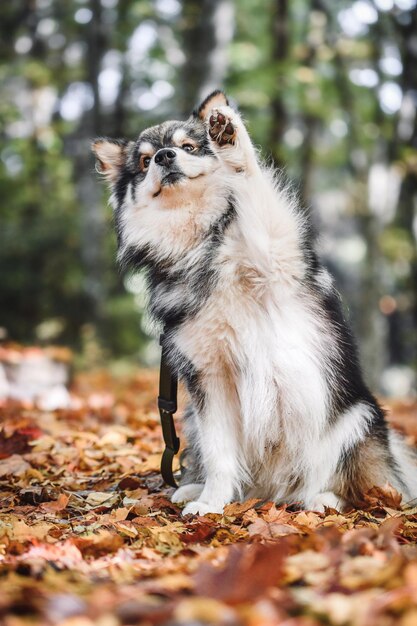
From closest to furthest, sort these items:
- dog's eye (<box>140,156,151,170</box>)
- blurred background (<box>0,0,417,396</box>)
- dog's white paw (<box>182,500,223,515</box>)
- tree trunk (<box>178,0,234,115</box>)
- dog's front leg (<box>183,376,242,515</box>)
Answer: dog's white paw (<box>182,500,223,515</box>), dog's front leg (<box>183,376,242,515</box>), dog's eye (<box>140,156,151,170</box>), tree trunk (<box>178,0,234,115</box>), blurred background (<box>0,0,417,396</box>)

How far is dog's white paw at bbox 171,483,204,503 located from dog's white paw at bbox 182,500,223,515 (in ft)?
0.93

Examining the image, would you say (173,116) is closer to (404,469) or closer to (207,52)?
(207,52)

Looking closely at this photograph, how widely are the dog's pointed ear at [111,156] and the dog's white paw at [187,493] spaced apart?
1860mm

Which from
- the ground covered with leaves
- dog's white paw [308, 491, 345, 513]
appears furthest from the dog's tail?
dog's white paw [308, 491, 345, 513]

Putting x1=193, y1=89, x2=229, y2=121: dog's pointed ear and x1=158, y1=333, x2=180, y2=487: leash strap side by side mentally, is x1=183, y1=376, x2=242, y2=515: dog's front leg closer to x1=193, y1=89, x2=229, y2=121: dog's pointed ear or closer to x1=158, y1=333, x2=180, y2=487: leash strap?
x1=158, y1=333, x2=180, y2=487: leash strap

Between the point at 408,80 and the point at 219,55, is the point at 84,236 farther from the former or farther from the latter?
the point at 408,80

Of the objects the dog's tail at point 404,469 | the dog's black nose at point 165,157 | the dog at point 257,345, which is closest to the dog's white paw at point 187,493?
the dog at point 257,345

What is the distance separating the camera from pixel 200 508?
9.73 feet

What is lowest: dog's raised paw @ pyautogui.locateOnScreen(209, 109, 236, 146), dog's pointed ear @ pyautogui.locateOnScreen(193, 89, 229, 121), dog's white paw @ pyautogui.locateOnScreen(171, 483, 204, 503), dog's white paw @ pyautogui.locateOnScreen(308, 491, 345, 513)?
dog's white paw @ pyautogui.locateOnScreen(171, 483, 204, 503)

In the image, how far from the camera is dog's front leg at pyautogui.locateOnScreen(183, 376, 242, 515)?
3.10 meters

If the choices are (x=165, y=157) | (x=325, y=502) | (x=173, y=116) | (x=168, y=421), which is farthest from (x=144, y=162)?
(x=173, y=116)

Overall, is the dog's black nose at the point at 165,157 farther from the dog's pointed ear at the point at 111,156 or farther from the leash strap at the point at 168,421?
the leash strap at the point at 168,421

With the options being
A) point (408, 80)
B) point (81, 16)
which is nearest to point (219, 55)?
point (408, 80)

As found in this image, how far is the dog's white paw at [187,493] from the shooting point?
3.31m
